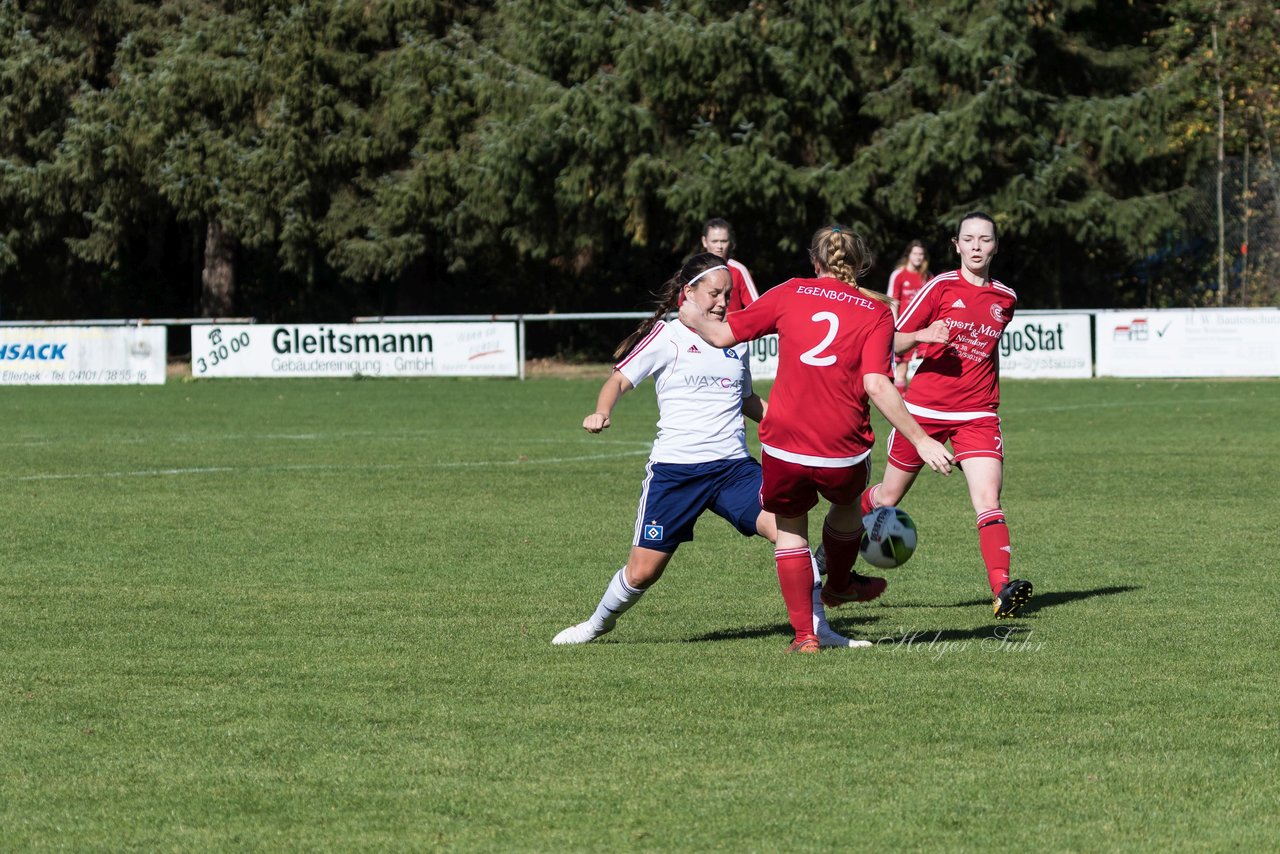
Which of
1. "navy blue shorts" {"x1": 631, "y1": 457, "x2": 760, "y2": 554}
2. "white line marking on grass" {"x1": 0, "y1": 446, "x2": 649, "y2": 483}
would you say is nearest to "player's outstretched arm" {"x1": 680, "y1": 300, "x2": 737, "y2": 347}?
"navy blue shorts" {"x1": 631, "y1": 457, "x2": 760, "y2": 554}

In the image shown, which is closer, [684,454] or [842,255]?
[842,255]

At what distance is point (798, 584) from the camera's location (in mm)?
7316

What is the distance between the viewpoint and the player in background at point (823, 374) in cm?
696

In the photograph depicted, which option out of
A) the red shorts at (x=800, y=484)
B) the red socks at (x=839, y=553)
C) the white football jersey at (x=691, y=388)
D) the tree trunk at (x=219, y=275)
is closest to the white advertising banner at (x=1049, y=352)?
the tree trunk at (x=219, y=275)

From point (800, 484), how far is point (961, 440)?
2051 millimetres

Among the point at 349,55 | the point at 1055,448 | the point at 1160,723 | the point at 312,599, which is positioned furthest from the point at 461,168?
the point at 1160,723

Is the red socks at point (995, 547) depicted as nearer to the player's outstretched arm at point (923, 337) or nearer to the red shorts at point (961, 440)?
the red shorts at point (961, 440)

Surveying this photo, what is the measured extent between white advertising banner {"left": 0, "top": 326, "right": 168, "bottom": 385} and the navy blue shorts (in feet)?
Answer: 85.6

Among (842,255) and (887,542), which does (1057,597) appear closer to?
(887,542)

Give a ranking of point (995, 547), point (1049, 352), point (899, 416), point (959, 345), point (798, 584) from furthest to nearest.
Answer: point (1049, 352) → point (959, 345) → point (995, 547) → point (798, 584) → point (899, 416)

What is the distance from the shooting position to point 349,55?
39.3 metres

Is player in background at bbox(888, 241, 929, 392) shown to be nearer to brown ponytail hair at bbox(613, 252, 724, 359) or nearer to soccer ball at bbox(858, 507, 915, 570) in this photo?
soccer ball at bbox(858, 507, 915, 570)

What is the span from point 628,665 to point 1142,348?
24.7m

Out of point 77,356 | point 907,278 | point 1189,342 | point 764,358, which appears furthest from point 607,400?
point 77,356
